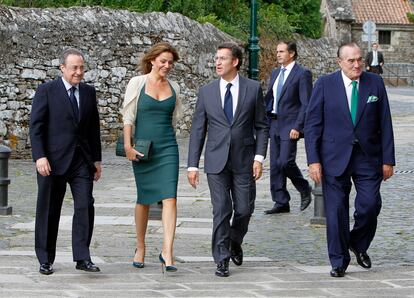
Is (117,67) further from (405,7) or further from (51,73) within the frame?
(405,7)

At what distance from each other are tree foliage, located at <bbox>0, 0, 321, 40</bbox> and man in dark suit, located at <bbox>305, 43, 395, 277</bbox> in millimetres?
14201

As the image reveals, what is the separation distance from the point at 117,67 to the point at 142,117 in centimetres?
1221

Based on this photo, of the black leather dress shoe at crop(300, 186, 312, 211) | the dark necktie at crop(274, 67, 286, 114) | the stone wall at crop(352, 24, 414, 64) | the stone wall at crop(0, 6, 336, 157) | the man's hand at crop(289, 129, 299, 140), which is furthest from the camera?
the stone wall at crop(352, 24, 414, 64)

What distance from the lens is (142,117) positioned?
959cm

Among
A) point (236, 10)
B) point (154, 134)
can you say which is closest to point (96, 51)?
point (236, 10)

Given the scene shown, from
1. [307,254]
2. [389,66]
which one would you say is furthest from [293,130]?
[389,66]

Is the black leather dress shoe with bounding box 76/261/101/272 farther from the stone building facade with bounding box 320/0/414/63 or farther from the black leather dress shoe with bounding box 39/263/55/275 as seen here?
the stone building facade with bounding box 320/0/414/63

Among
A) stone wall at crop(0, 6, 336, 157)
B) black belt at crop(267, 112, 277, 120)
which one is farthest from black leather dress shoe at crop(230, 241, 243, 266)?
stone wall at crop(0, 6, 336, 157)

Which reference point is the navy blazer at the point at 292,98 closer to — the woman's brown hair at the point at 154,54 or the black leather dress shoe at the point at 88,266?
the woman's brown hair at the point at 154,54

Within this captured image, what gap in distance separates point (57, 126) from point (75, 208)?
636mm

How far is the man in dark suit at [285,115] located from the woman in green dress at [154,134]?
3.40 meters

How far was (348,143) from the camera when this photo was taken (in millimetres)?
9320

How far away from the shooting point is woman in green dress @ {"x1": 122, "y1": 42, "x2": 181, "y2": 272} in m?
9.48

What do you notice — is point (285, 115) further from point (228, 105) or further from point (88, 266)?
point (88, 266)
